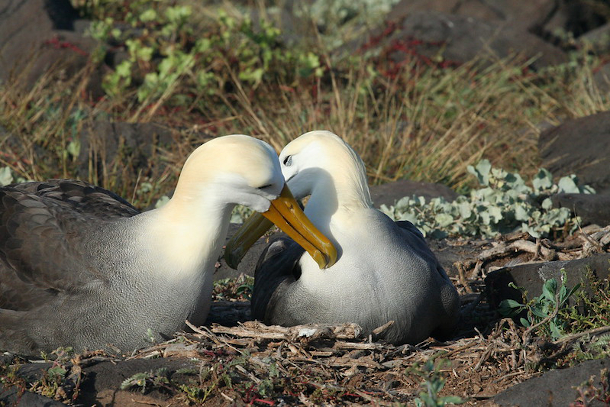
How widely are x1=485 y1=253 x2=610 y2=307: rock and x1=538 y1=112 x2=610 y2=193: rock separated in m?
3.45

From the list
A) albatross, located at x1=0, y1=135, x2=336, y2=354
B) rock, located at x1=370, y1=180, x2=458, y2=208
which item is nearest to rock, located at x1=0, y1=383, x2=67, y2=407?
albatross, located at x1=0, y1=135, x2=336, y2=354

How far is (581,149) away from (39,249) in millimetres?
5777

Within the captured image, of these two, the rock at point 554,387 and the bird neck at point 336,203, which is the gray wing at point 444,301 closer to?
the bird neck at point 336,203

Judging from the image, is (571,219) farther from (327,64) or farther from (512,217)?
(327,64)

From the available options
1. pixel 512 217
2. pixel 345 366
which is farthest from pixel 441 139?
pixel 345 366

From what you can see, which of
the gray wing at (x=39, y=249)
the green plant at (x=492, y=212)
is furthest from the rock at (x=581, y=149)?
the gray wing at (x=39, y=249)

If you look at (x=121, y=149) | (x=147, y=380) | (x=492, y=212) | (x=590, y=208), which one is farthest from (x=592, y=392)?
(x=121, y=149)

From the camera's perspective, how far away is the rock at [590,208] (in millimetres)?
6207

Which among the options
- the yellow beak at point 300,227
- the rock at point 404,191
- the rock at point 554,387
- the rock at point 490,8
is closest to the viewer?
the rock at point 554,387

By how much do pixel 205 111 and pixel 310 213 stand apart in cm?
565

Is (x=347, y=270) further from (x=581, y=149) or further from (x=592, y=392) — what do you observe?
(x=581, y=149)

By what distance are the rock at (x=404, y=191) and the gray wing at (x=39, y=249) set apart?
3.08 m

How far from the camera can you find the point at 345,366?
3969mm

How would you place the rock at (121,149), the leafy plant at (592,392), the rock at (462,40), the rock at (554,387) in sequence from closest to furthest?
the leafy plant at (592,392) → the rock at (554,387) → the rock at (121,149) → the rock at (462,40)
